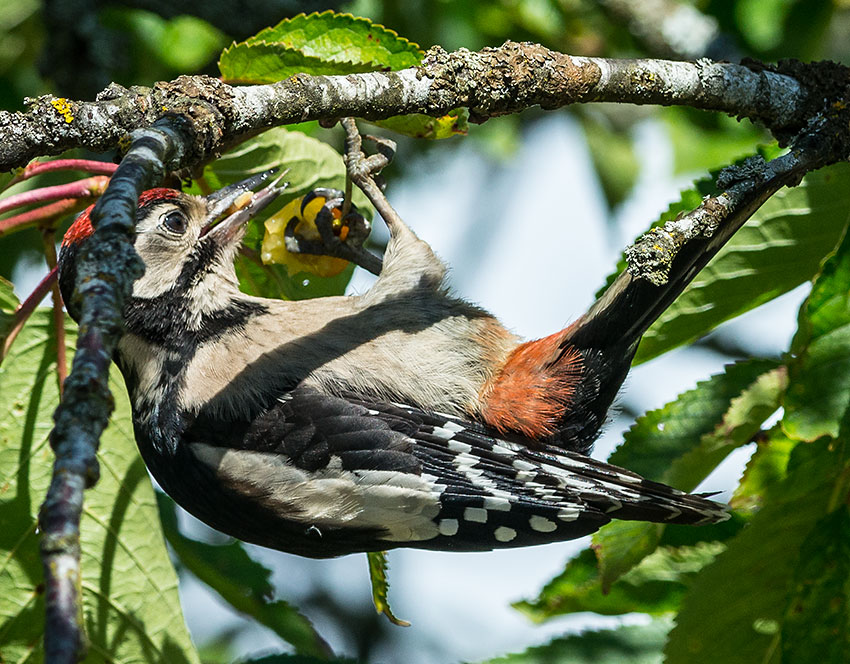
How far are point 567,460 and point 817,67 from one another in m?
1.16

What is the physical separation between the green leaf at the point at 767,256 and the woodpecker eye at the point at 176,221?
139 centimetres

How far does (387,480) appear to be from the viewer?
96.2 inches

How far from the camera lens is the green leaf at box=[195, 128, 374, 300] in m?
2.76

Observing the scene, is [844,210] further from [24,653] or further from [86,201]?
[24,653]

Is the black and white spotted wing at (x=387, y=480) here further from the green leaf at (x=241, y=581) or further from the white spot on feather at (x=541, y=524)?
the green leaf at (x=241, y=581)

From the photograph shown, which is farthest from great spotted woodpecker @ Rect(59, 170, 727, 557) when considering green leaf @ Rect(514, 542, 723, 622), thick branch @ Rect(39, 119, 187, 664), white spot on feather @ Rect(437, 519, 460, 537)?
thick branch @ Rect(39, 119, 187, 664)

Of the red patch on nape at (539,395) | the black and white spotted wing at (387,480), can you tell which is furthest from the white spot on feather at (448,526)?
the red patch on nape at (539,395)

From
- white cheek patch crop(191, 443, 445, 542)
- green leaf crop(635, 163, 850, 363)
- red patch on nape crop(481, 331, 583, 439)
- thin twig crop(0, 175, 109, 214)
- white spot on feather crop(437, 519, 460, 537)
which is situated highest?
thin twig crop(0, 175, 109, 214)

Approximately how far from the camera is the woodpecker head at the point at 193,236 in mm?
2764

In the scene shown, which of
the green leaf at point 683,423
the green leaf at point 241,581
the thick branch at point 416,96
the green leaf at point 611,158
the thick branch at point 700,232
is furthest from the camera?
the green leaf at point 611,158

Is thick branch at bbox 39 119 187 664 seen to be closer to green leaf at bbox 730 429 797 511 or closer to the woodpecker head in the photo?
the woodpecker head

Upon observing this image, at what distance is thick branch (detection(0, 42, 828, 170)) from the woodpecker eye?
0.89 m

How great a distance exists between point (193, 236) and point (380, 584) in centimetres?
116

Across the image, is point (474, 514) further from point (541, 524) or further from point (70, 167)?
A: point (70, 167)
